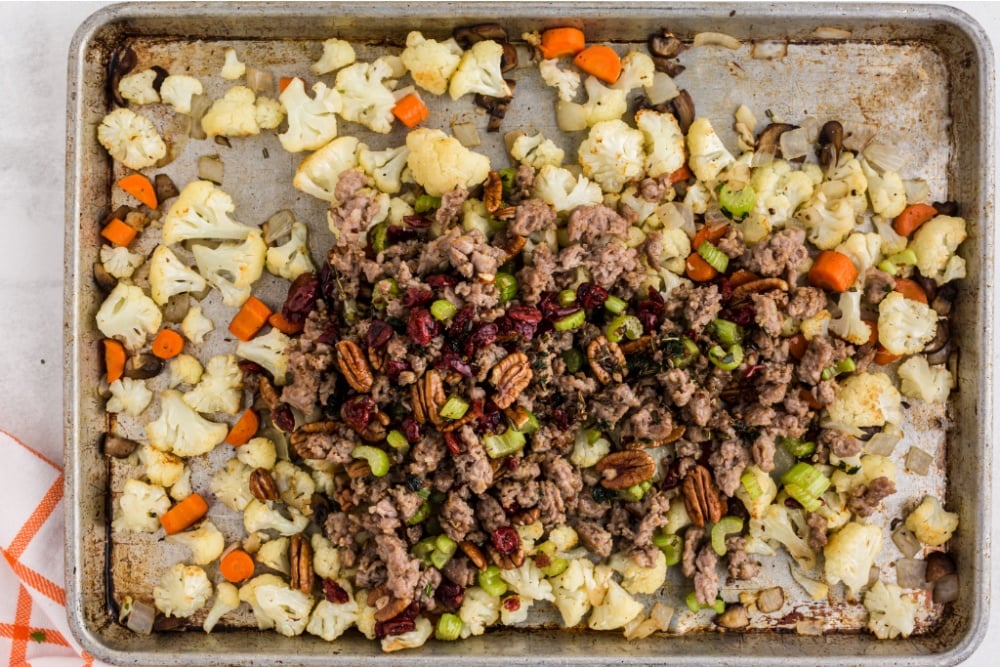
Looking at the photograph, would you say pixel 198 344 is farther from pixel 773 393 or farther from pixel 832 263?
pixel 832 263

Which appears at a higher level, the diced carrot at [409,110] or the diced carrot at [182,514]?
the diced carrot at [409,110]

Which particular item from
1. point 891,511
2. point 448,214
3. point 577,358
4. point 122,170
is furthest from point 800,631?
point 122,170

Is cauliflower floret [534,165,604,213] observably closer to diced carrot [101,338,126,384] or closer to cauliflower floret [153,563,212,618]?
diced carrot [101,338,126,384]

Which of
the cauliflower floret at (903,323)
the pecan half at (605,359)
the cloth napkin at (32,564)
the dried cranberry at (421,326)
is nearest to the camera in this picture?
the dried cranberry at (421,326)

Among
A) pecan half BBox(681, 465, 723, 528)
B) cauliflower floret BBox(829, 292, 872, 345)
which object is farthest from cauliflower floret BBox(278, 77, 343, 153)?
cauliflower floret BBox(829, 292, 872, 345)

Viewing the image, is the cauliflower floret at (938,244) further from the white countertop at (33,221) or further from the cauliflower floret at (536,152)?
the cauliflower floret at (536,152)

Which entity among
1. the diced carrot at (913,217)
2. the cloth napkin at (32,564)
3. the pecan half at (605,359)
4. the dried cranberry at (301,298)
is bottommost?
the cloth napkin at (32,564)

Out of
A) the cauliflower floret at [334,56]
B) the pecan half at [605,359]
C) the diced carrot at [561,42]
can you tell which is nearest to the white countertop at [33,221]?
the cauliflower floret at [334,56]

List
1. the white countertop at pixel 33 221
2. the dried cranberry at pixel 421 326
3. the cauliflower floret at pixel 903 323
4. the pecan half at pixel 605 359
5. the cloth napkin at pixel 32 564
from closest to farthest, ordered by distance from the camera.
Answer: the dried cranberry at pixel 421 326
the pecan half at pixel 605 359
the cauliflower floret at pixel 903 323
the cloth napkin at pixel 32 564
the white countertop at pixel 33 221
